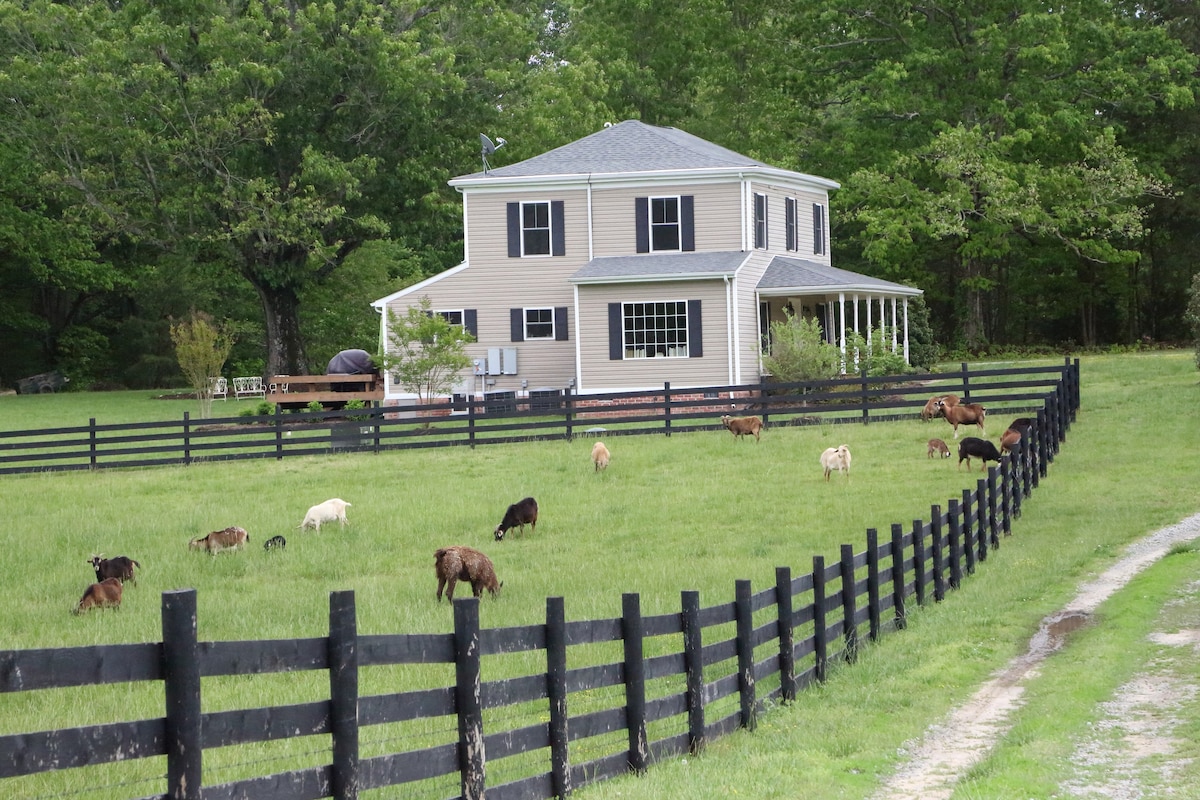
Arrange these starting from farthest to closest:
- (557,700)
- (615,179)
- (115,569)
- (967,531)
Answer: (615,179) → (115,569) → (967,531) → (557,700)

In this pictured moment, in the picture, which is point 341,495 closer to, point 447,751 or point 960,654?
point 960,654

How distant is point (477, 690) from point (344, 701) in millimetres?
1032

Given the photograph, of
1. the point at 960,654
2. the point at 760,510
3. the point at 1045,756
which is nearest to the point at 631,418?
the point at 760,510

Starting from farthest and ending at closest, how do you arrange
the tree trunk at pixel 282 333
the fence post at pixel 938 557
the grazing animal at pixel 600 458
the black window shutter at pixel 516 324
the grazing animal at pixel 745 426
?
the tree trunk at pixel 282 333 < the black window shutter at pixel 516 324 < the grazing animal at pixel 745 426 < the grazing animal at pixel 600 458 < the fence post at pixel 938 557

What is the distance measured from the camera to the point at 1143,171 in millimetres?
53594

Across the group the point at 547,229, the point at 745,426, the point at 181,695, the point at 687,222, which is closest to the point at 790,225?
the point at 687,222

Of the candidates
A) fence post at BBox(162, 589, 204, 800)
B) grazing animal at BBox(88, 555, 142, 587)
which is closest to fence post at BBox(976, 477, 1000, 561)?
grazing animal at BBox(88, 555, 142, 587)

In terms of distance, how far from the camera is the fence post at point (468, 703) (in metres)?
6.95

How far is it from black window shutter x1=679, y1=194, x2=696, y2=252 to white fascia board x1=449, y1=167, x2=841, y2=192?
0.53 m

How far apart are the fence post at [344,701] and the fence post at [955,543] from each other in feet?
33.0

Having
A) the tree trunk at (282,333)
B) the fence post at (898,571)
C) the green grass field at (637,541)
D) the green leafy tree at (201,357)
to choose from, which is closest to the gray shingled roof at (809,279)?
the green grass field at (637,541)

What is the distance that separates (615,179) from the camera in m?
40.8

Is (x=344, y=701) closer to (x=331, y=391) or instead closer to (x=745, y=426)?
(x=745, y=426)

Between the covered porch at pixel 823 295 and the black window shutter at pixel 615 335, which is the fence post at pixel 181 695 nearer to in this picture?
the covered porch at pixel 823 295
